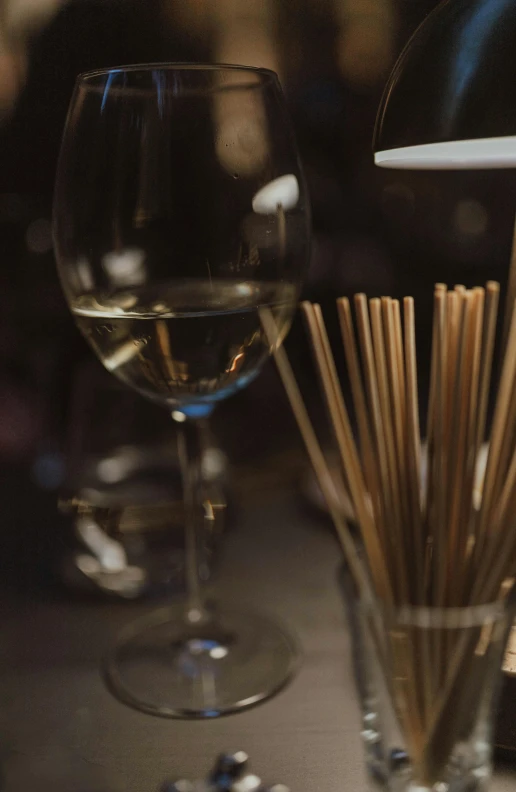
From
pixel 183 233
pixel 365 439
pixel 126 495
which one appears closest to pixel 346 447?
pixel 365 439

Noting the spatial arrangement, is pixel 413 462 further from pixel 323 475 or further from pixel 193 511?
pixel 193 511

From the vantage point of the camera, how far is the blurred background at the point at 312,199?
55 centimetres

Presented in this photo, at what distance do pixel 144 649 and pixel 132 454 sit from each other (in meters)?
0.18

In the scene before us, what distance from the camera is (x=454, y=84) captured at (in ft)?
1.07

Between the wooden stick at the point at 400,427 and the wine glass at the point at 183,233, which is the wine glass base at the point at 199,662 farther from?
the wooden stick at the point at 400,427

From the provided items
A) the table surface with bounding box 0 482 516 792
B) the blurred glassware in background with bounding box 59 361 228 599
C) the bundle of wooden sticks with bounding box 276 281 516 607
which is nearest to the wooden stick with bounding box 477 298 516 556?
the bundle of wooden sticks with bounding box 276 281 516 607

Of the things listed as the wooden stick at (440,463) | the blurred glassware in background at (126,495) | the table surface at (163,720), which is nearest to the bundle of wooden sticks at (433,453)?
the wooden stick at (440,463)

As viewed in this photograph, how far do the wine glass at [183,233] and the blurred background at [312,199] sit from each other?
175 millimetres

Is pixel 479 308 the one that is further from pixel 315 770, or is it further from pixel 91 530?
pixel 91 530

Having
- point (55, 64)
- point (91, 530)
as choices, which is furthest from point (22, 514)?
point (55, 64)

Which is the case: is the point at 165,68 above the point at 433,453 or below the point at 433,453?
above

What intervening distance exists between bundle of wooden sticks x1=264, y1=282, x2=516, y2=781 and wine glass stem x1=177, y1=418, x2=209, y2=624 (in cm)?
17

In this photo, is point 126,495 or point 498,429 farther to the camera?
point 126,495

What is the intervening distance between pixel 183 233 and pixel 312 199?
0.25m
